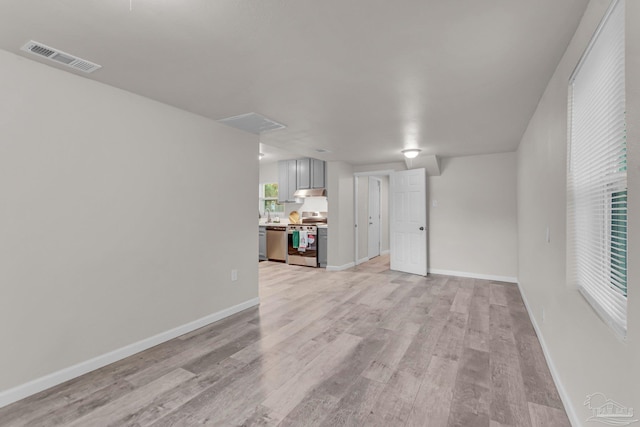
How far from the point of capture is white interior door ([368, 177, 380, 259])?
7609 mm

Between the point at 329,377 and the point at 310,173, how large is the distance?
4.96 meters

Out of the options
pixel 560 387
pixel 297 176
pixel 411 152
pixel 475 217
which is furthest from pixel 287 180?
pixel 560 387

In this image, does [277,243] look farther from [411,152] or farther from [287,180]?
[411,152]

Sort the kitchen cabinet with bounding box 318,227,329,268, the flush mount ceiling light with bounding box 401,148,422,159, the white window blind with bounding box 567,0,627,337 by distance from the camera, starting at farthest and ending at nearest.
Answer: the kitchen cabinet with bounding box 318,227,329,268 < the flush mount ceiling light with bounding box 401,148,422,159 < the white window blind with bounding box 567,0,627,337

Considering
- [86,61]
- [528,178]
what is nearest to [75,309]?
[86,61]

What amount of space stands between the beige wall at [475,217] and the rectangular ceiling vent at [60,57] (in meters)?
5.29

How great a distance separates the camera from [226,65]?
7.10 feet

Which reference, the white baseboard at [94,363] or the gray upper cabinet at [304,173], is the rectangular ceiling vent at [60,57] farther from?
the gray upper cabinet at [304,173]

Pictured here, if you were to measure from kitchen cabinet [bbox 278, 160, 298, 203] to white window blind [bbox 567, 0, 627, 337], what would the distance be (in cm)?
557

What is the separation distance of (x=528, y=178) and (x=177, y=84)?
3.75 meters

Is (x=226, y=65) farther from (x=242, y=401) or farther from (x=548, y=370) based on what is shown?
(x=548, y=370)

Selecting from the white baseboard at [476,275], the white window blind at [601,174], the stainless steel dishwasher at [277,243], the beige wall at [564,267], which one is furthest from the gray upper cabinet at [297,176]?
the white window blind at [601,174]

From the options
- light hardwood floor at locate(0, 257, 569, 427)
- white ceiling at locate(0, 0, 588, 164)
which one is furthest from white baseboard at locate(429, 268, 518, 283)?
white ceiling at locate(0, 0, 588, 164)

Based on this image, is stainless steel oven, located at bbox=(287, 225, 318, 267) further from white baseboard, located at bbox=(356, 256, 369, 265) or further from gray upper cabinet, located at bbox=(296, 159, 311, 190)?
white baseboard, located at bbox=(356, 256, 369, 265)
